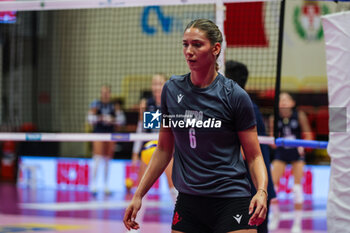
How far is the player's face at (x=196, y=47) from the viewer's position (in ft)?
11.8

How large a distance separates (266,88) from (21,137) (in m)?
10.4

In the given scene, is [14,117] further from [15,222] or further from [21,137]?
[21,137]

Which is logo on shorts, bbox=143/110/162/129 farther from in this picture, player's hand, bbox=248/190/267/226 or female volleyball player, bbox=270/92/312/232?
female volleyball player, bbox=270/92/312/232

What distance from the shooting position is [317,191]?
13.6 m

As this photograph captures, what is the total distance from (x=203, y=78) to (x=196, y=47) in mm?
202

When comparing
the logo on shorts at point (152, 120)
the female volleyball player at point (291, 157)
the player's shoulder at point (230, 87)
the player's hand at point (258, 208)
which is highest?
the player's shoulder at point (230, 87)

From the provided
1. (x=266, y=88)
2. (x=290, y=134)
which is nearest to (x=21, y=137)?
(x=290, y=134)

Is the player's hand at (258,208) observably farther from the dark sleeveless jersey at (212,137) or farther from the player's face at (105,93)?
the player's face at (105,93)

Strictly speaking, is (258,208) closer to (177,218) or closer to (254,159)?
(254,159)

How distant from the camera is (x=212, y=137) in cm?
361

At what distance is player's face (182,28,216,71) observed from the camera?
3600 millimetres

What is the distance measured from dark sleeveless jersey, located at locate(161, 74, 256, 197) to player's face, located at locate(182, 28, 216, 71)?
174mm

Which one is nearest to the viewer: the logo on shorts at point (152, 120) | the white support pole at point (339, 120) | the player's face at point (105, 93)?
the logo on shorts at point (152, 120)

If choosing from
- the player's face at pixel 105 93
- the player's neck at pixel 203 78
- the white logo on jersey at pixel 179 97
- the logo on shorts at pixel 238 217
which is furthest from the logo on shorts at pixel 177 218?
the player's face at pixel 105 93
